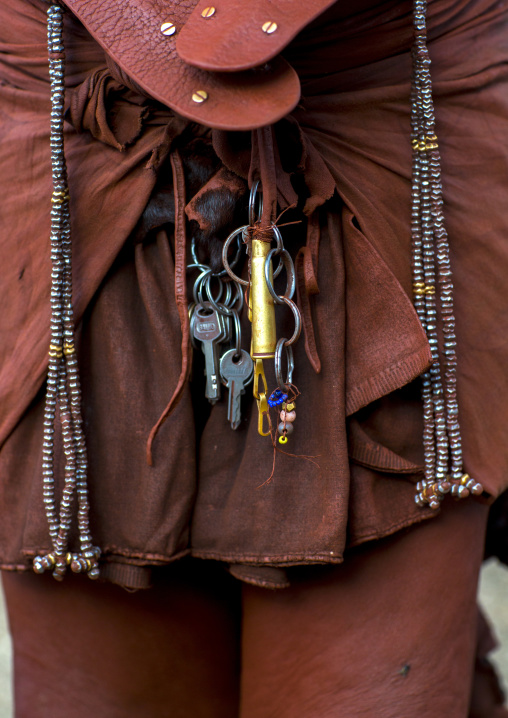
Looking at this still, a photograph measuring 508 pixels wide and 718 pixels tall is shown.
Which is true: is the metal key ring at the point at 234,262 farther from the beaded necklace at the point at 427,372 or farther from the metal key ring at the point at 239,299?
the beaded necklace at the point at 427,372

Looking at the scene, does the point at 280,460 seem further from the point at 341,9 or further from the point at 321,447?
the point at 341,9

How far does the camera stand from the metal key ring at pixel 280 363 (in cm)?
73

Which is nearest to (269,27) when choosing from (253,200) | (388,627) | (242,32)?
(242,32)

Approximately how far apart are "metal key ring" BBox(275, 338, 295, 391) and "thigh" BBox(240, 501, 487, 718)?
0.71 feet

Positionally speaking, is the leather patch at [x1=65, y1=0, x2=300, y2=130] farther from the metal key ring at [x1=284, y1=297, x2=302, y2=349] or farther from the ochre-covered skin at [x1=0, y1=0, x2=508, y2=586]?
the metal key ring at [x1=284, y1=297, x2=302, y2=349]

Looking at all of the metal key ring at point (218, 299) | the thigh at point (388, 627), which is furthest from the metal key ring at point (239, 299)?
the thigh at point (388, 627)

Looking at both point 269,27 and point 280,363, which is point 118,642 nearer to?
point 280,363

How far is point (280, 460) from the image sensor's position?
31.8 inches

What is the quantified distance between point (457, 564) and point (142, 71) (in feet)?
1.99

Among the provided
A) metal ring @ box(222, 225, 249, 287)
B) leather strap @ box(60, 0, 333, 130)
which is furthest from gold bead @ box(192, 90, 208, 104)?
metal ring @ box(222, 225, 249, 287)

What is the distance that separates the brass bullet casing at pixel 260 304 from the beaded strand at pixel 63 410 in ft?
0.67

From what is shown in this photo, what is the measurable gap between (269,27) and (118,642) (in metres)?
0.74

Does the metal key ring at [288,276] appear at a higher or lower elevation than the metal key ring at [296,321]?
higher

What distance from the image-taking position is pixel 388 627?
2.75ft
